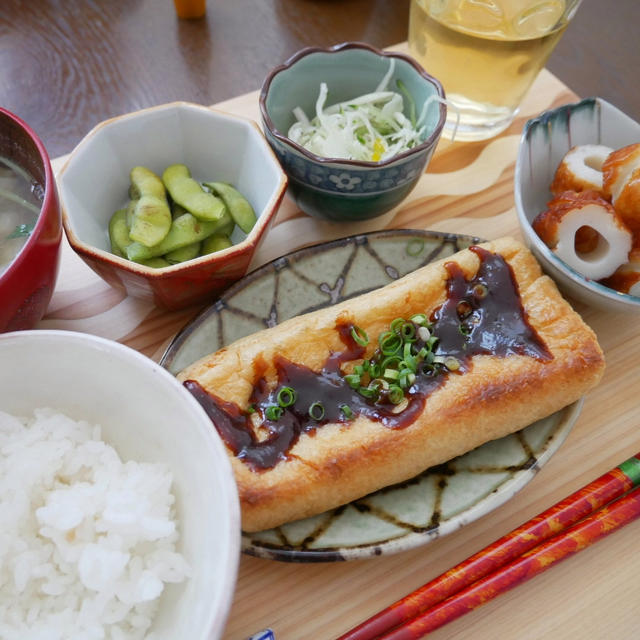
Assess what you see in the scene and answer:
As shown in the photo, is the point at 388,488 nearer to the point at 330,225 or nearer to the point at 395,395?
the point at 395,395

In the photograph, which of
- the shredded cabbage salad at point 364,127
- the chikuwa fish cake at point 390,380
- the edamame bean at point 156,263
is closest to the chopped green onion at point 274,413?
the chikuwa fish cake at point 390,380

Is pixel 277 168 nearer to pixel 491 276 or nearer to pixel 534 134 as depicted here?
pixel 491 276

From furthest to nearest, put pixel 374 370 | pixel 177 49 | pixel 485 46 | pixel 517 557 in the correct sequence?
pixel 177 49 → pixel 485 46 → pixel 374 370 → pixel 517 557

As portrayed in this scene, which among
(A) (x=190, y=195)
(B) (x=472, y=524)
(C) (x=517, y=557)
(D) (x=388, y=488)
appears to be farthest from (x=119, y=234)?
(C) (x=517, y=557)

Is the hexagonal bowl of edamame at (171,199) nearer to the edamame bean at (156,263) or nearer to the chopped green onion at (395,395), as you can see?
the edamame bean at (156,263)

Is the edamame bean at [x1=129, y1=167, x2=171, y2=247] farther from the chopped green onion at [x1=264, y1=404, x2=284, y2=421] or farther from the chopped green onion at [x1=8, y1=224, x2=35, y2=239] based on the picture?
the chopped green onion at [x1=264, y1=404, x2=284, y2=421]

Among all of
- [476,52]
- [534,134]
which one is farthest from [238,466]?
[476,52]
